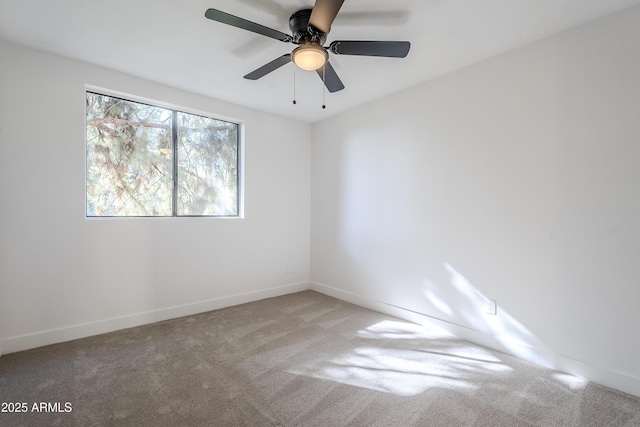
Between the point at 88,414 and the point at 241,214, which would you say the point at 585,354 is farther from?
the point at 241,214

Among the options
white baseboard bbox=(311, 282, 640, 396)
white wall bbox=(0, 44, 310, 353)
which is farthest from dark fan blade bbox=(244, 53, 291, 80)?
white baseboard bbox=(311, 282, 640, 396)

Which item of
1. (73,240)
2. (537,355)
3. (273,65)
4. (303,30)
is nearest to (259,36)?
(273,65)

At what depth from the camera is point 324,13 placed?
157 cm

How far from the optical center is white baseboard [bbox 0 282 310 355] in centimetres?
233

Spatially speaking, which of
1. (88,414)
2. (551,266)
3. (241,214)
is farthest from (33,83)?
(551,266)

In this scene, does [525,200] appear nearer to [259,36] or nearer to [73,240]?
[259,36]

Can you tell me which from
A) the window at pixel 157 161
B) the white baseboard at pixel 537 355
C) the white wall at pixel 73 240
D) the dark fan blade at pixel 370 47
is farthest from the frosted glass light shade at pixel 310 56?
the white baseboard at pixel 537 355

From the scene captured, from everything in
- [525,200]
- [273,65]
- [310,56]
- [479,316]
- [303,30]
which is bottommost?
[479,316]

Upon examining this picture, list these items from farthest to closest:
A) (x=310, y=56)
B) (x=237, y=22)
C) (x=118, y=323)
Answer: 1. (x=118, y=323)
2. (x=310, y=56)
3. (x=237, y=22)

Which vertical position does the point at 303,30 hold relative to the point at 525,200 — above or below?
above

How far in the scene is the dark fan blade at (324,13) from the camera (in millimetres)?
1502

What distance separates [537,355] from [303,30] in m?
2.95

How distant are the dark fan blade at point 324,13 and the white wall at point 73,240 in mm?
2117

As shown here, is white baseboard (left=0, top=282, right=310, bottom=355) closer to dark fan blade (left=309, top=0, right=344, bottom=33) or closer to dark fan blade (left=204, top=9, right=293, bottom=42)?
dark fan blade (left=204, top=9, right=293, bottom=42)
